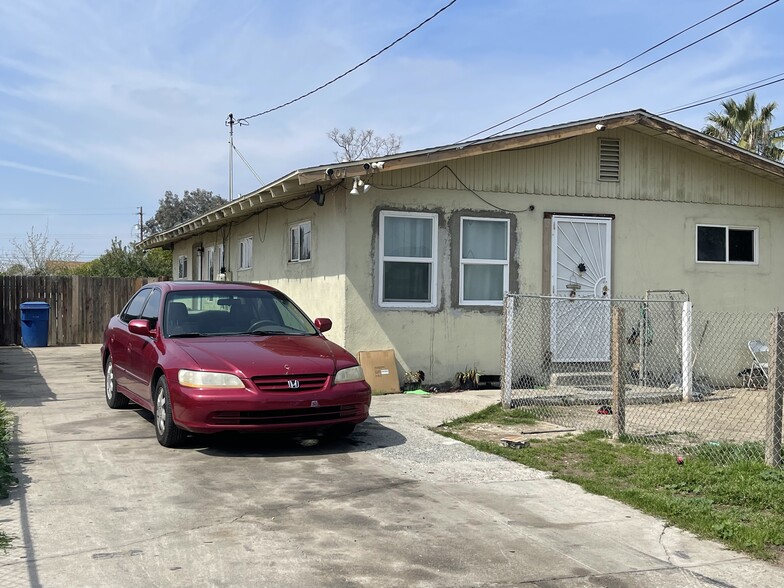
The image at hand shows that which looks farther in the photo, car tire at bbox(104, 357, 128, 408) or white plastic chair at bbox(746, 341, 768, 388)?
white plastic chair at bbox(746, 341, 768, 388)

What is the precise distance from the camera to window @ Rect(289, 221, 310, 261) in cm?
1252

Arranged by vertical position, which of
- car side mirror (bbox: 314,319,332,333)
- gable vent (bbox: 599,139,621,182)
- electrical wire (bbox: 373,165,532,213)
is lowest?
car side mirror (bbox: 314,319,332,333)

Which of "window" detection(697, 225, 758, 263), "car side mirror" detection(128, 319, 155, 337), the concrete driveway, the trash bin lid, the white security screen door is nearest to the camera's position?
the concrete driveway

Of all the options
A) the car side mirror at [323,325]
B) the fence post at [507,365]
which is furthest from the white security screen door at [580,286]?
the car side mirror at [323,325]

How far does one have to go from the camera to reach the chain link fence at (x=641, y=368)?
28.7 feet

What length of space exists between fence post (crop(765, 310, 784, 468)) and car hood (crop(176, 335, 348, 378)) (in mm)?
3652

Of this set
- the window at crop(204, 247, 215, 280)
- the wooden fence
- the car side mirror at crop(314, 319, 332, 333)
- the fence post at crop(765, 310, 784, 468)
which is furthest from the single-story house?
the wooden fence

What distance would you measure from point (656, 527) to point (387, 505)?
1817 mm

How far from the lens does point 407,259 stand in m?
11.3

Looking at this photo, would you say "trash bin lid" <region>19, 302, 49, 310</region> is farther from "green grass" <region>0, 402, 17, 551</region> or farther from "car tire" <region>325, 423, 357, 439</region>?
"car tire" <region>325, 423, 357, 439</region>

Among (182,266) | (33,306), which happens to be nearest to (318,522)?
(33,306)

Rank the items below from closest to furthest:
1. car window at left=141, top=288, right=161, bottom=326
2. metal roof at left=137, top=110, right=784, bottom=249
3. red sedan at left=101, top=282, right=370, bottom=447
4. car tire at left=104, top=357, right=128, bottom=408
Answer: red sedan at left=101, top=282, right=370, bottom=447 < car window at left=141, top=288, right=161, bottom=326 < car tire at left=104, top=357, right=128, bottom=408 < metal roof at left=137, top=110, right=784, bottom=249

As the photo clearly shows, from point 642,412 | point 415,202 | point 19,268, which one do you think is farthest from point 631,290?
point 19,268

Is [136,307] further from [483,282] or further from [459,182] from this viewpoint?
[483,282]
